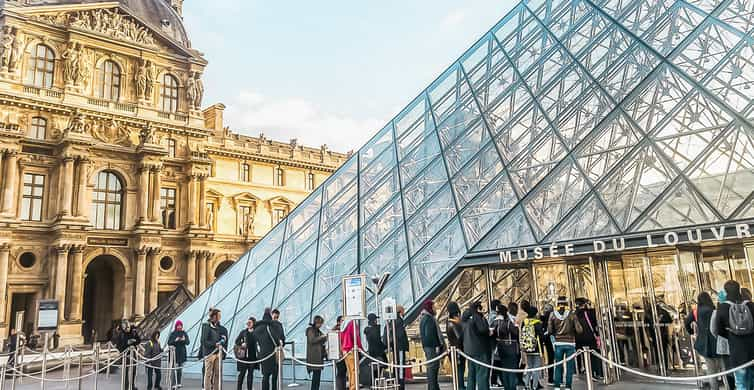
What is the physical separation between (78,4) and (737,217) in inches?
1449

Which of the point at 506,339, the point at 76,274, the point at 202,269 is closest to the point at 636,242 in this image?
the point at 506,339

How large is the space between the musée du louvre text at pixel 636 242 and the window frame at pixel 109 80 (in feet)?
106

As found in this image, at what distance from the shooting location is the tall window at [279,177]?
144ft

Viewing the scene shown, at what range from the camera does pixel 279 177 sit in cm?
4425

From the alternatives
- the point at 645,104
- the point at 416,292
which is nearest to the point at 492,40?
the point at 645,104

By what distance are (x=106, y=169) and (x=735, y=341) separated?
34.4m

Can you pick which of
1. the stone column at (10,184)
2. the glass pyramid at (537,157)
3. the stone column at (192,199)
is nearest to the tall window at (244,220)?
the stone column at (192,199)

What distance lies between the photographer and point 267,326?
981 cm

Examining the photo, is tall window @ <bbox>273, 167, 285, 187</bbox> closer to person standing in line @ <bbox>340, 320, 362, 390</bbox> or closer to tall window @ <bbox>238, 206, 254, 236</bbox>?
tall window @ <bbox>238, 206, 254, 236</bbox>

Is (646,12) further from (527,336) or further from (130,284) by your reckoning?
(130,284)

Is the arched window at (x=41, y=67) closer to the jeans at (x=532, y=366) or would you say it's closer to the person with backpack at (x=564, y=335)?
the jeans at (x=532, y=366)

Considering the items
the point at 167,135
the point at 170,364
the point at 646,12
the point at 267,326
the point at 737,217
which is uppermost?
the point at 167,135

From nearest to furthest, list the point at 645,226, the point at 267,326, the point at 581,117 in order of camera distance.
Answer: the point at 645,226 < the point at 267,326 < the point at 581,117

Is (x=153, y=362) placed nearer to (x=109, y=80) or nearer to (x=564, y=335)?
(x=564, y=335)
